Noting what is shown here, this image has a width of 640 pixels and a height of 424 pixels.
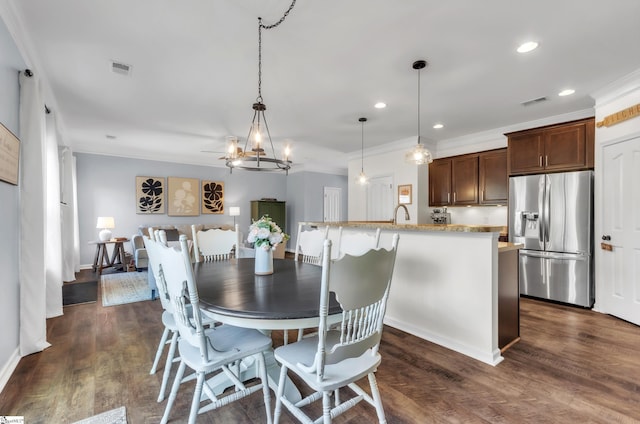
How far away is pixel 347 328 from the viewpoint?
1360 millimetres

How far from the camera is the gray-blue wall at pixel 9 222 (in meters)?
2.07

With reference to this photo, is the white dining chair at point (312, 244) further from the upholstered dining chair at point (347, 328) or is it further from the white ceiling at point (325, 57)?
the white ceiling at point (325, 57)

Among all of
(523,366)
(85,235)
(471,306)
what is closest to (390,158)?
(471,306)

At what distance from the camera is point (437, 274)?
2715 mm

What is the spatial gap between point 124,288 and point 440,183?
5.73 m

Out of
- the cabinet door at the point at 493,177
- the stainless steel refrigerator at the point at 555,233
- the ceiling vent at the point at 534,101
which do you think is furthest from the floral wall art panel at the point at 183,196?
the ceiling vent at the point at 534,101

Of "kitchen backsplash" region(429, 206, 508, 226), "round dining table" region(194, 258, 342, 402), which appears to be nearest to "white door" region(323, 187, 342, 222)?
"kitchen backsplash" region(429, 206, 508, 226)

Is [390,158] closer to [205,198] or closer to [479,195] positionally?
[479,195]

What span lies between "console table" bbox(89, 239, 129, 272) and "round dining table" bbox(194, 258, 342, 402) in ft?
15.0

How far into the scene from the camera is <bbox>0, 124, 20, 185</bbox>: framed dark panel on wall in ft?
6.52

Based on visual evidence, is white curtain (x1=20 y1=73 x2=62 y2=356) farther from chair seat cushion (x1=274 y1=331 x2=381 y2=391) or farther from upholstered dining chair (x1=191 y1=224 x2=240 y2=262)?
chair seat cushion (x1=274 y1=331 x2=381 y2=391)

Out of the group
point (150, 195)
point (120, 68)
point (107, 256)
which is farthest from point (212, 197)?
point (120, 68)

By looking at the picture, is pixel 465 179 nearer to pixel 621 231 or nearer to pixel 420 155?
pixel 621 231

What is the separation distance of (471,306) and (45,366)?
11.1ft
